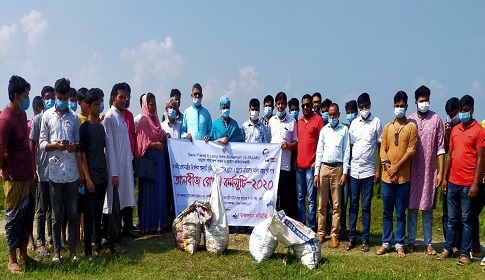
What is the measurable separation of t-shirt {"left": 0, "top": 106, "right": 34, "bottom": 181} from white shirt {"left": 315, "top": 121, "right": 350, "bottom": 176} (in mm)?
3894

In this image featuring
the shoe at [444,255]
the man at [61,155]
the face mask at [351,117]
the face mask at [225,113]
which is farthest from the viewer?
the face mask at [225,113]

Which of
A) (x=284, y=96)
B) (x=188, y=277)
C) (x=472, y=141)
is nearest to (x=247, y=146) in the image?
(x=284, y=96)

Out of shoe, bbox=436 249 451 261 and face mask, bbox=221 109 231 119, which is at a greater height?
face mask, bbox=221 109 231 119

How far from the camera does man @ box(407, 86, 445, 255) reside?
6.09 m

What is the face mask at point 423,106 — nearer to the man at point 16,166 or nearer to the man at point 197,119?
the man at point 197,119

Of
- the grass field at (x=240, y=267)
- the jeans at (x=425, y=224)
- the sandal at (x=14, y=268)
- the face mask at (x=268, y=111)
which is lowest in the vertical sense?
the grass field at (x=240, y=267)

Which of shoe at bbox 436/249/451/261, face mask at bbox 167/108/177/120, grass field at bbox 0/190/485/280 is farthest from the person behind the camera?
face mask at bbox 167/108/177/120

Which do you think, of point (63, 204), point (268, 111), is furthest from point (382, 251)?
point (63, 204)

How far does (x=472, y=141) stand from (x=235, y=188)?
3492 mm

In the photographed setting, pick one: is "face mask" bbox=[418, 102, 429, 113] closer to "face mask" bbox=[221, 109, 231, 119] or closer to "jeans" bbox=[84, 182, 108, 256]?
"face mask" bbox=[221, 109, 231, 119]

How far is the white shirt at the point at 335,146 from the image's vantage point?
654cm

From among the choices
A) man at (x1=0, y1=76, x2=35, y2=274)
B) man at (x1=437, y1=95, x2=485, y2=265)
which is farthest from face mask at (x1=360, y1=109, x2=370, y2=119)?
man at (x1=0, y1=76, x2=35, y2=274)

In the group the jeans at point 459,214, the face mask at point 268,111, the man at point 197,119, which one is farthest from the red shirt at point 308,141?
the jeans at point 459,214

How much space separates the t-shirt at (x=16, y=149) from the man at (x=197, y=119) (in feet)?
8.67
